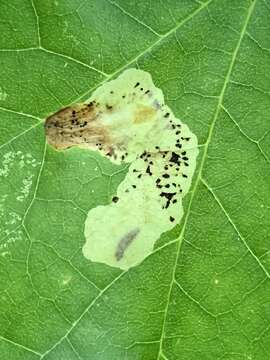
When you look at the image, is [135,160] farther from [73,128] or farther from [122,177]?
[73,128]

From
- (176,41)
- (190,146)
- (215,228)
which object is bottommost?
(215,228)

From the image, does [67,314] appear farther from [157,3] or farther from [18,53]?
[157,3]

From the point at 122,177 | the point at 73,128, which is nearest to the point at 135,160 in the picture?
the point at 122,177

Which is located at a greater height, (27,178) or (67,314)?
(27,178)

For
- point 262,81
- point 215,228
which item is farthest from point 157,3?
point 215,228
